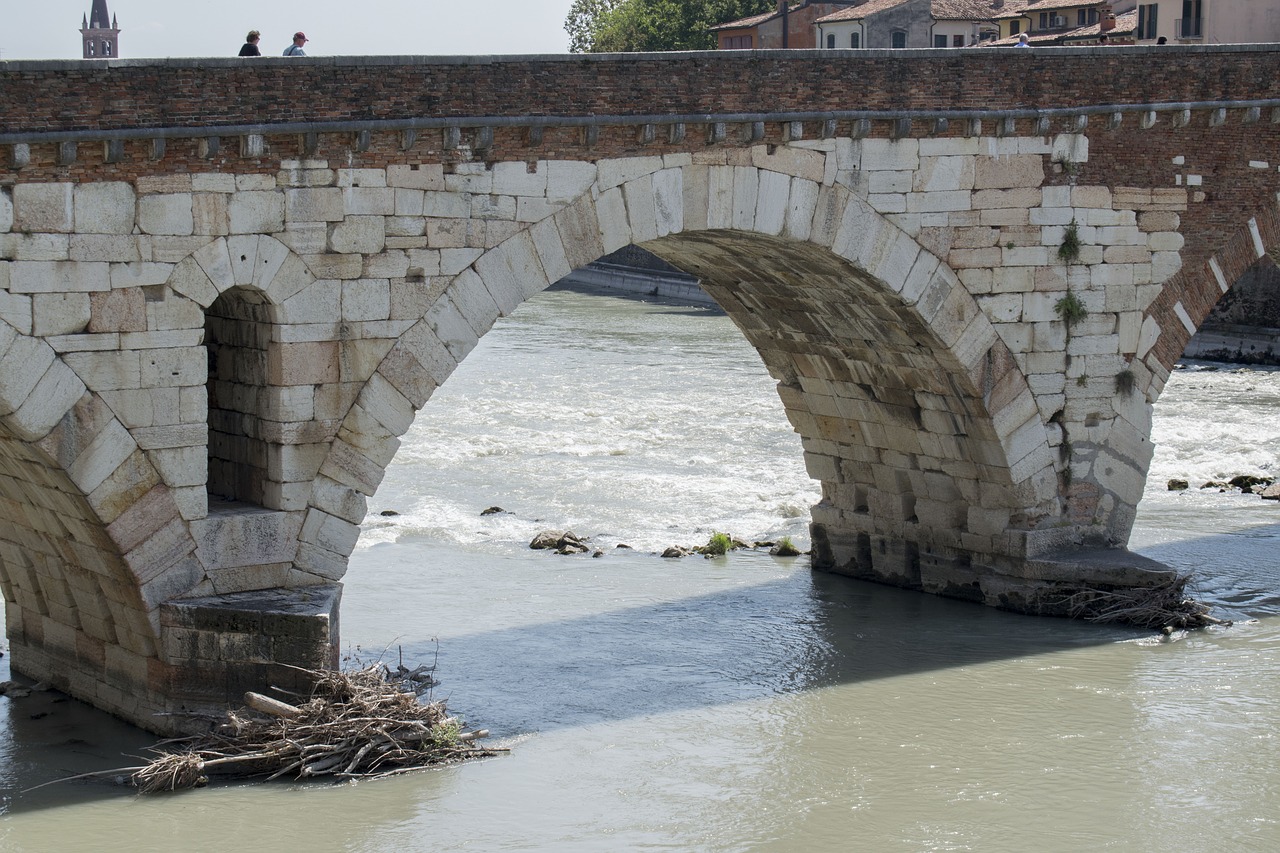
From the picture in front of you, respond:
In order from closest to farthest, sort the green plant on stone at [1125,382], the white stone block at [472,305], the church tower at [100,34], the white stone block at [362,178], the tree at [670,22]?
the white stone block at [362,178]
the white stone block at [472,305]
the green plant on stone at [1125,382]
the tree at [670,22]
the church tower at [100,34]

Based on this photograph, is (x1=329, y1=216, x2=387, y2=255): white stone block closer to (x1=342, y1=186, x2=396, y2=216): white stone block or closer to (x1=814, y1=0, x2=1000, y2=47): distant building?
(x1=342, y1=186, x2=396, y2=216): white stone block

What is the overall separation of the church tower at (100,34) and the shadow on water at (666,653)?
6947 centimetres

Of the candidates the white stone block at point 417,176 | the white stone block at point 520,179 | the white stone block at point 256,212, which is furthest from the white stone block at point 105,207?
the white stone block at point 520,179

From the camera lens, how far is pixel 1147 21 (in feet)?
109

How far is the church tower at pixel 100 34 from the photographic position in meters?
78.1

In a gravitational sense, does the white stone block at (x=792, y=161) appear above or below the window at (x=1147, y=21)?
below

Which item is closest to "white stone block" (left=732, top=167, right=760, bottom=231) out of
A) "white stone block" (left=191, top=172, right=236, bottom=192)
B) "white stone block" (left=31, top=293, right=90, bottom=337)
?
"white stone block" (left=191, top=172, right=236, bottom=192)

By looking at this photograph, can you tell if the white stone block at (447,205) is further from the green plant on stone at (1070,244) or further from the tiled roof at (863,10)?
the tiled roof at (863,10)

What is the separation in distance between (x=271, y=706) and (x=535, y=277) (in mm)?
2944

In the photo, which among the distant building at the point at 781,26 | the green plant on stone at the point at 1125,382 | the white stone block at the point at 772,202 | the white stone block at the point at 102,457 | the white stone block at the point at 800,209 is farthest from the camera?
the distant building at the point at 781,26

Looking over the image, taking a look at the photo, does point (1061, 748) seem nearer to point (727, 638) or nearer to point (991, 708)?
point (991, 708)

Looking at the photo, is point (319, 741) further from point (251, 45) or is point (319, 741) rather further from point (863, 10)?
point (863, 10)

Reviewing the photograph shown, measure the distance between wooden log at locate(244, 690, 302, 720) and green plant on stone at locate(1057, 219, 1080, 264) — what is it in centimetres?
641

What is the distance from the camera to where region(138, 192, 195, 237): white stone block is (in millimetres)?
8922
